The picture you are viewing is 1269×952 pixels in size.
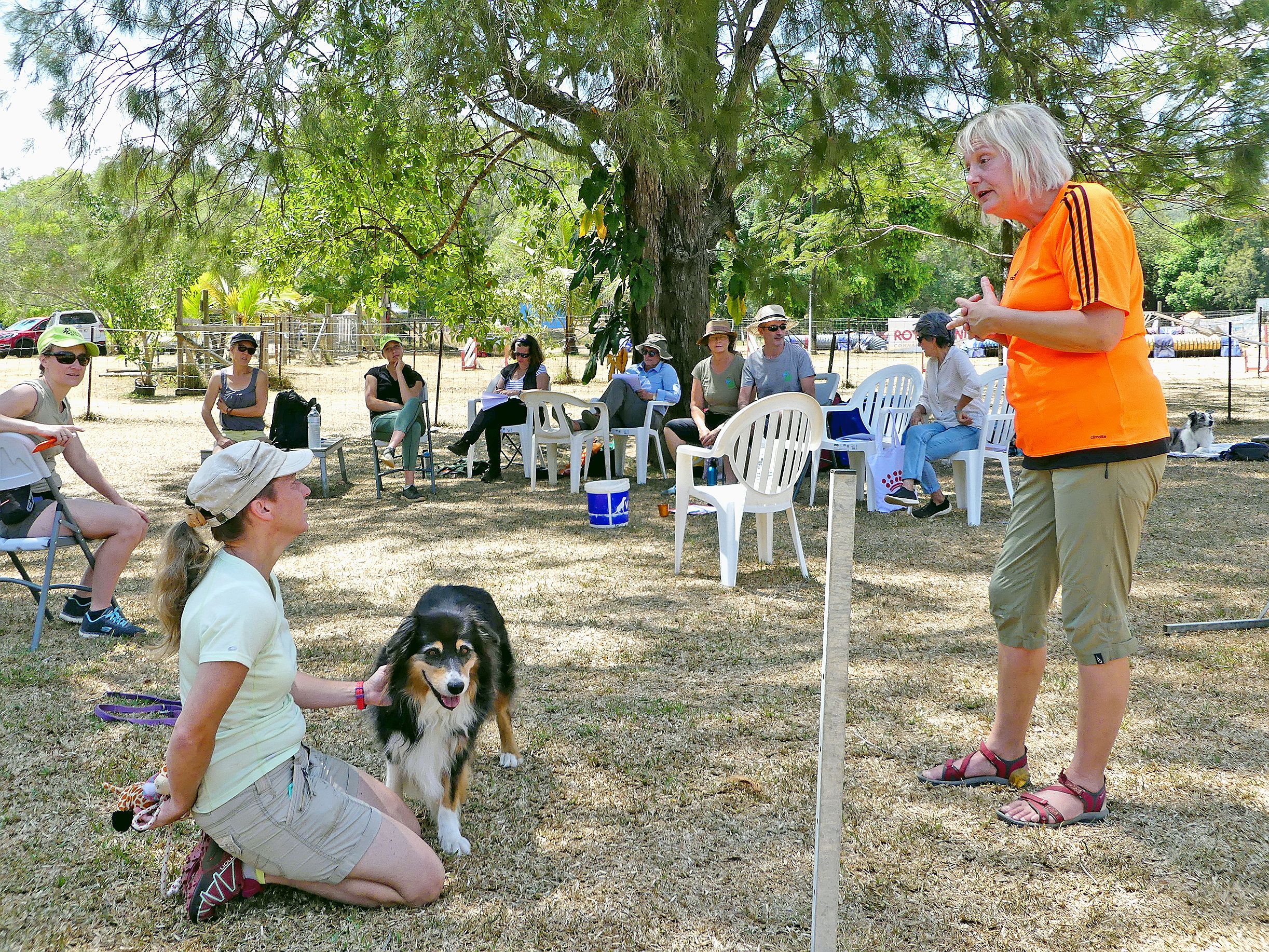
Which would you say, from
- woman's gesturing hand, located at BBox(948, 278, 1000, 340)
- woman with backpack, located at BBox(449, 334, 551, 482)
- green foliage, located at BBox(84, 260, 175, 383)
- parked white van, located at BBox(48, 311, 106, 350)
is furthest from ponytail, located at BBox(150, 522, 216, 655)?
parked white van, located at BBox(48, 311, 106, 350)

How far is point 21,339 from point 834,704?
35698mm

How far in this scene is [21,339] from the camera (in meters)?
31.3

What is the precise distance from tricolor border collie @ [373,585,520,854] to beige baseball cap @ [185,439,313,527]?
22.6 inches

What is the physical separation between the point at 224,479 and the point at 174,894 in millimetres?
1063

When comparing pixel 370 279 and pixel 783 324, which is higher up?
pixel 370 279

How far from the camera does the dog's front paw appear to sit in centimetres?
267

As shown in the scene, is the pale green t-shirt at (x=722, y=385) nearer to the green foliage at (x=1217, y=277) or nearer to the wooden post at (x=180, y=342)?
the wooden post at (x=180, y=342)

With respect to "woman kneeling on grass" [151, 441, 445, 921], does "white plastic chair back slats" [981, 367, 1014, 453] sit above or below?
above

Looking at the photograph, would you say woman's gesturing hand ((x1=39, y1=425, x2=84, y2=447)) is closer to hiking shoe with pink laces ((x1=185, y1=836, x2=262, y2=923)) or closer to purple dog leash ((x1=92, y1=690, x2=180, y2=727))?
purple dog leash ((x1=92, y1=690, x2=180, y2=727))

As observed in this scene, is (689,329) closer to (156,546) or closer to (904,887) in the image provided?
(156,546)

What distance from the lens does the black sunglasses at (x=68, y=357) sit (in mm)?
4602

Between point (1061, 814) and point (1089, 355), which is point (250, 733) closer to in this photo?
point (1061, 814)

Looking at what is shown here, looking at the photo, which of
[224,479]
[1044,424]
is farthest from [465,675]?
[1044,424]

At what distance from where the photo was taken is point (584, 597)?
528 cm
